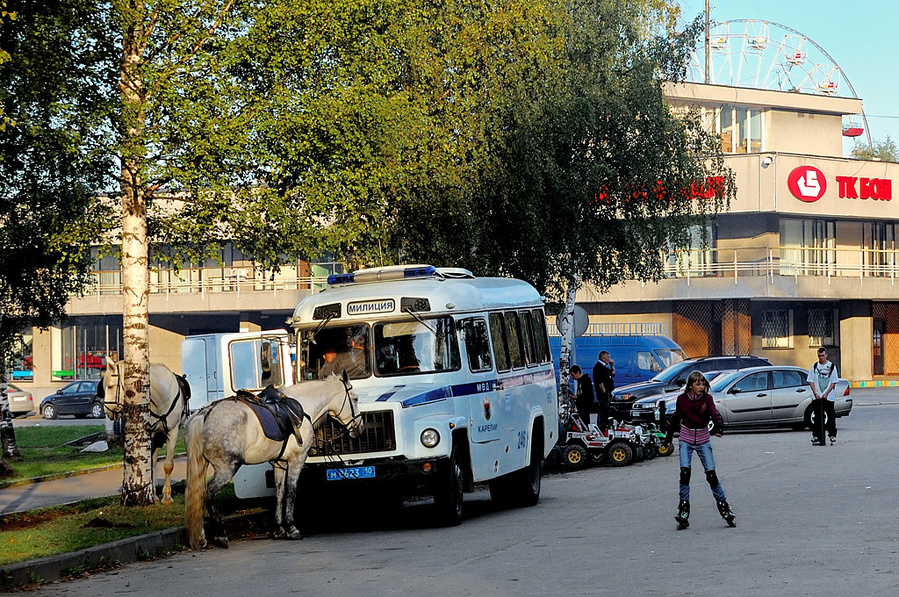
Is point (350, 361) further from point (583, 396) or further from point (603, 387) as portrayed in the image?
point (603, 387)

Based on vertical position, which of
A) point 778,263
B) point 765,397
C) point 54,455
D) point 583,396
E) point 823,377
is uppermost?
point 778,263

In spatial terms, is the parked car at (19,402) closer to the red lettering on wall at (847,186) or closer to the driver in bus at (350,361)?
the red lettering on wall at (847,186)

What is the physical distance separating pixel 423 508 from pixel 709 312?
41.3m

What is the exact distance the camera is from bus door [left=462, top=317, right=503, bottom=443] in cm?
1505

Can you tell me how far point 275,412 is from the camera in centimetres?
1348

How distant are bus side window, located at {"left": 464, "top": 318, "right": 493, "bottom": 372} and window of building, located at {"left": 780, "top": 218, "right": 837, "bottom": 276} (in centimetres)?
4274

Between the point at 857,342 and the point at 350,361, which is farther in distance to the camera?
the point at 857,342

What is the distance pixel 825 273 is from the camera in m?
58.3

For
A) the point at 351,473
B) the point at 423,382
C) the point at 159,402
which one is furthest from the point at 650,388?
the point at 351,473

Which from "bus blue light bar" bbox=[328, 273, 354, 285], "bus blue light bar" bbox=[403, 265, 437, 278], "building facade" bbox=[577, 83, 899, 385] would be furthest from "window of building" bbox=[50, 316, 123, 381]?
"bus blue light bar" bbox=[403, 265, 437, 278]

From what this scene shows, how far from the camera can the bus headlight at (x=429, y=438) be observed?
1400 centimetres

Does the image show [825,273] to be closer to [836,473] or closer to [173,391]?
[836,473]

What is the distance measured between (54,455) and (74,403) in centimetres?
2279

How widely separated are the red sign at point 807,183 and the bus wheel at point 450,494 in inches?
1749
